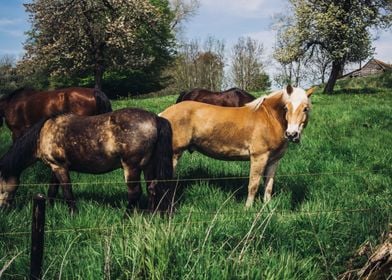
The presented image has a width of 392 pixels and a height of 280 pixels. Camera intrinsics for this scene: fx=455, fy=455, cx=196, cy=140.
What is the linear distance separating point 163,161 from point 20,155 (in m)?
2.08

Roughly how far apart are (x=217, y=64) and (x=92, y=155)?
55592mm

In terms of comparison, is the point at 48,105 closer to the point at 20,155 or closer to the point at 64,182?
the point at 20,155

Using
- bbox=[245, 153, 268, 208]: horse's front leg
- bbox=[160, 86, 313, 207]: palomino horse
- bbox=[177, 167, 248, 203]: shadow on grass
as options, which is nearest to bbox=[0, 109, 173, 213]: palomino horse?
bbox=[160, 86, 313, 207]: palomino horse

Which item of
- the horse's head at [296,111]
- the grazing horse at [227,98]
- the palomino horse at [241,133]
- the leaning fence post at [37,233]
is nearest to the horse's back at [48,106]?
the grazing horse at [227,98]

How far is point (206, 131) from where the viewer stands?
7.38 meters

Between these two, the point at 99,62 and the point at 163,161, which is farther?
the point at 99,62

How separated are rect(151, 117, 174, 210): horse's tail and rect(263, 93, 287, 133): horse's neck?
1.85 m

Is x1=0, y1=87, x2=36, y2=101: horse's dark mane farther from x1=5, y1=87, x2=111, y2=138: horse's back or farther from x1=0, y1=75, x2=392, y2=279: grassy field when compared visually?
x1=0, y1=75, x2=392, y2=279: grassy field

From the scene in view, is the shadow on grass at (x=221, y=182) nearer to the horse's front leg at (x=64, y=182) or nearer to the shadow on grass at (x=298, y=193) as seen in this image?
the shadow on grass at (x=298, y=193)

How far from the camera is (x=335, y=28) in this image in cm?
3038

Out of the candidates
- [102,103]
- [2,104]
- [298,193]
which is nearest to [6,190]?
[298,193]

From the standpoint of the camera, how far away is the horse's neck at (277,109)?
7219mm

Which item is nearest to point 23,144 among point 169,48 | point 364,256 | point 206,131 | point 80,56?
point 206,131

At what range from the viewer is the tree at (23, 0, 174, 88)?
109 feet
